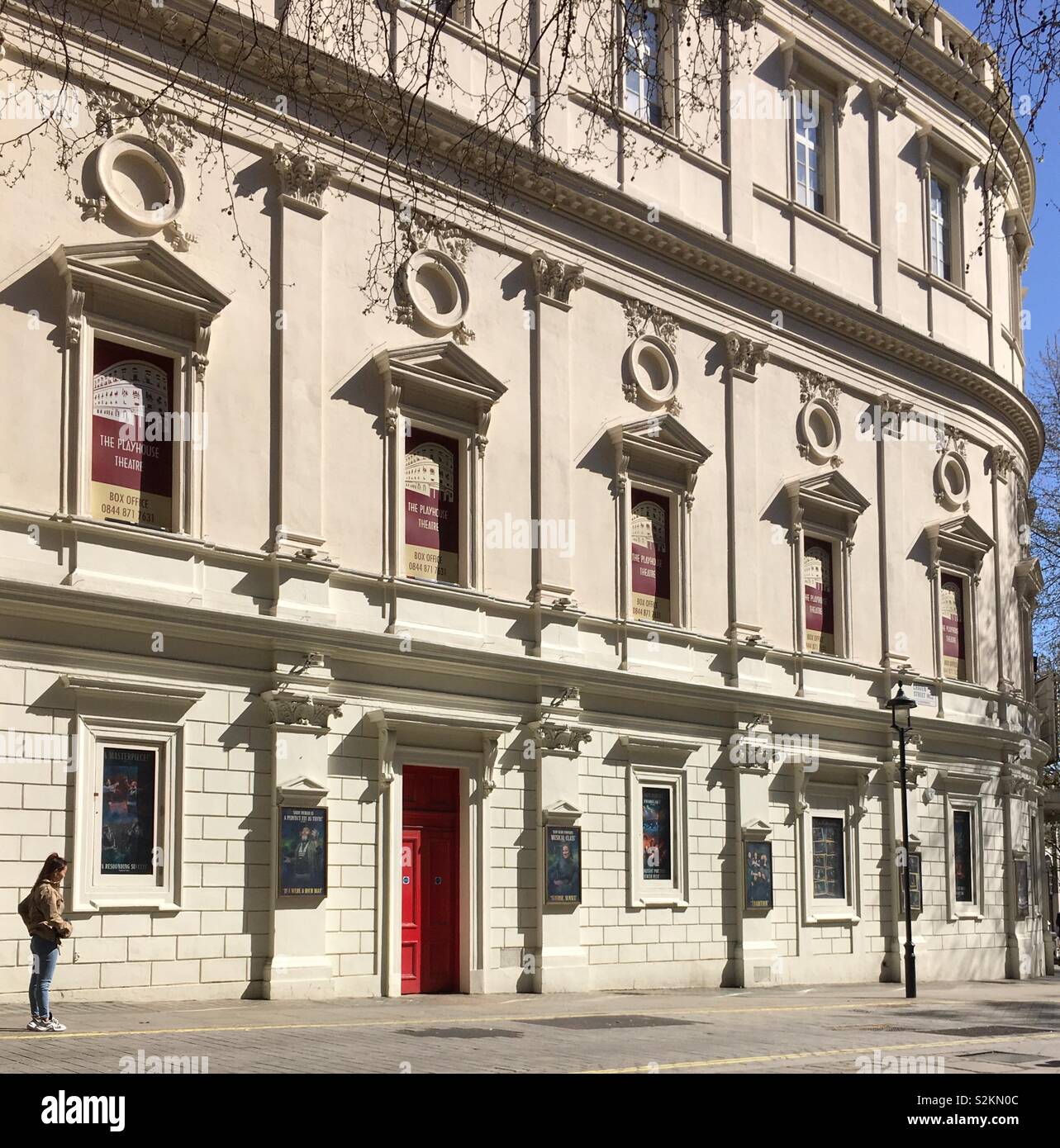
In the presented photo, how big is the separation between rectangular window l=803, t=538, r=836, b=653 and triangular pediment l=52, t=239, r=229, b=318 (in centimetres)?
1478

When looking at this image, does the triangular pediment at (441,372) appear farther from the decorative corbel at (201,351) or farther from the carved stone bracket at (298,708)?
the carved stone bracket at (298,708)

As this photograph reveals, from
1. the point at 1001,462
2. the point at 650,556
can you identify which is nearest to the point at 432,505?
the point at 650,556

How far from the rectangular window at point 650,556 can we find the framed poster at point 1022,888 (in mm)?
14841

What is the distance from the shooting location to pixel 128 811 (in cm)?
1925

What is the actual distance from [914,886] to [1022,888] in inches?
260

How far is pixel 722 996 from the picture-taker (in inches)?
1006

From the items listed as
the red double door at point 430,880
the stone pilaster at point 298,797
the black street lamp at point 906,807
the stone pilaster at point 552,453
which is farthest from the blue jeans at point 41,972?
the black street lamp at point 906,807

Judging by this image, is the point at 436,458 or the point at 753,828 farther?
the point at 753,828

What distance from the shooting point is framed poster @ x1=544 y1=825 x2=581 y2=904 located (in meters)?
24.3

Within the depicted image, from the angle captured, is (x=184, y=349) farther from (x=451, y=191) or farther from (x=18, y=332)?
(x=451, y=191)

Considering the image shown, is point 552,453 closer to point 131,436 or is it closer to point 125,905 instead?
point 131,436

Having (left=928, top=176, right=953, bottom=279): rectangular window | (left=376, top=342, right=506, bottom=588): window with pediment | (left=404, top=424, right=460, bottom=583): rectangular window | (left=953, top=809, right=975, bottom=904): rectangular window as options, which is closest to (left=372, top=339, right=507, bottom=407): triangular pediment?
(left=376, top=342, right=506, bottom=588): window with pediment

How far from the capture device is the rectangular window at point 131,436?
1967 centimetres

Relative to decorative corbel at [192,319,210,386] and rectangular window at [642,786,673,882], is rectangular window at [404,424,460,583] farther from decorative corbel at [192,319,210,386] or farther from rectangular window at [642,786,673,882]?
rectangular window at [642,786,673,882]
